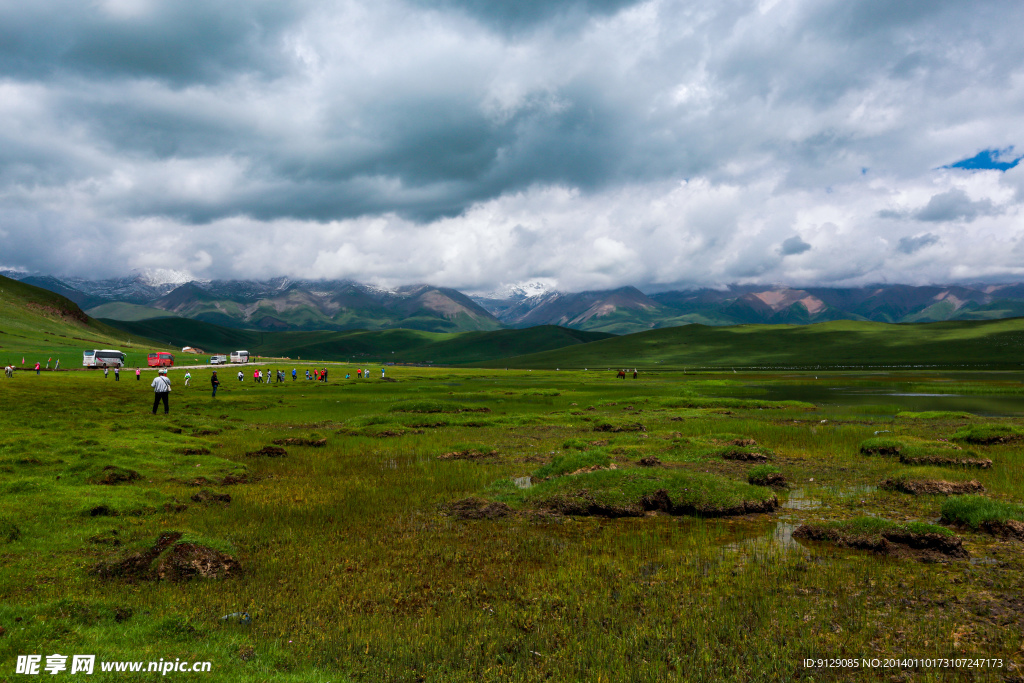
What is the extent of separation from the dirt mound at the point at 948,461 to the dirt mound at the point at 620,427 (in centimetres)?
1614

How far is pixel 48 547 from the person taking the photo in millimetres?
12750

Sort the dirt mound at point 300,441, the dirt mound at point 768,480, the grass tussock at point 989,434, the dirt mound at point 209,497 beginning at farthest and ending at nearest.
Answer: the dirt mound at point 300,441
the grass tussock at point 989,434
the dirt mound at point 768,480
the dirt mound at point 209,497

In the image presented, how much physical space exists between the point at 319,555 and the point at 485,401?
50.4m

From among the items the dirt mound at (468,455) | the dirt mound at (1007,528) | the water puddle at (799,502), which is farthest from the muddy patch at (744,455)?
the dirt mound at (468,455)

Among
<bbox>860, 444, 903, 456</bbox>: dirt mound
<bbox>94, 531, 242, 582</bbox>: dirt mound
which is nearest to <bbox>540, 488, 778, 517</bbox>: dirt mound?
<bbox>94, 531, 242, 582</bbox>: dirt mound

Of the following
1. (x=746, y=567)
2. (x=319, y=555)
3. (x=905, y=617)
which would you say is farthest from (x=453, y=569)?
(x=905, y=617)

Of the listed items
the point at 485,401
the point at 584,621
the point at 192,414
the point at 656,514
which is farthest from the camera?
the point at 485,401

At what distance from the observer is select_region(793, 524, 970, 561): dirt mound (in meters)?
13.3

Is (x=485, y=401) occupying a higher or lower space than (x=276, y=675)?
lower

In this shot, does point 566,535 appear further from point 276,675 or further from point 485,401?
point 485,401

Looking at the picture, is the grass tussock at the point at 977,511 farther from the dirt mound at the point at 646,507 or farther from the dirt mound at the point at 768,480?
the dirt mound at the point at 768,480

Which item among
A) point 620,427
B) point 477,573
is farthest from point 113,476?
point 620,427

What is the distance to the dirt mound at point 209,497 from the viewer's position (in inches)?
720

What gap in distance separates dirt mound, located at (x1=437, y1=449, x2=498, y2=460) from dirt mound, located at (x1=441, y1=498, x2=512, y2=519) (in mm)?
9218
